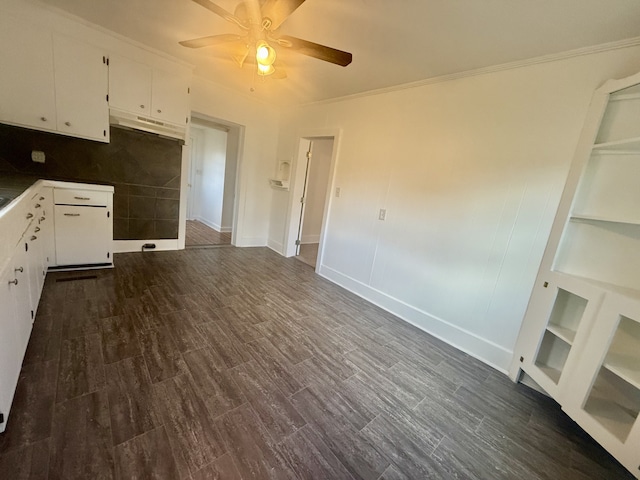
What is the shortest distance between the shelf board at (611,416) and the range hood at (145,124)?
4.86m

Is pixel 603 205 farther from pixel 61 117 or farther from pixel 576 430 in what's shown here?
pixel 61 117

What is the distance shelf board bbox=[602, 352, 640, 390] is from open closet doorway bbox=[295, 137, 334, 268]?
136 inches

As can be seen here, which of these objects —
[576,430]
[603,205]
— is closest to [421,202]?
[603,205]

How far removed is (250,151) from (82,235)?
2.68 metres

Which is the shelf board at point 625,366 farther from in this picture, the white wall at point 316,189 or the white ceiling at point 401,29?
the white wall at point 316,189

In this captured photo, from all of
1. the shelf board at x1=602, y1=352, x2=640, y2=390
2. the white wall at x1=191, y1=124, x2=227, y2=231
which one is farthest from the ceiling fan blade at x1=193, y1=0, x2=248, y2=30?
the white wall at x1=191, y1=124, x2=227, y2=231

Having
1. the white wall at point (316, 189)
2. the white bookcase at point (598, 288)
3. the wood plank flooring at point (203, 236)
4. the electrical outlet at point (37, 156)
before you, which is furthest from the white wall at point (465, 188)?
the electrical outlet at point (37, 156)

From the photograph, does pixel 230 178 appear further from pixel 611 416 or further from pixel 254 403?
pixel 611 416

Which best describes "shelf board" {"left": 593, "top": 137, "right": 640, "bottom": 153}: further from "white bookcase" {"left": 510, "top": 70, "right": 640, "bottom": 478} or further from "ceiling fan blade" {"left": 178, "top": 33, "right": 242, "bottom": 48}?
"ceiling fan blade" {"left": 178, "top": 33, "right": 242, "bottom": 48}

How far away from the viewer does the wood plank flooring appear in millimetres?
4616

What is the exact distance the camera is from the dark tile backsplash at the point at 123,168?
269cm

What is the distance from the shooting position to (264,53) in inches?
72.0

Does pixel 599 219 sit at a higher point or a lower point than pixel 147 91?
lower

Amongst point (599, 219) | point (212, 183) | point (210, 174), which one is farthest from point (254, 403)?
point (210, 174)
